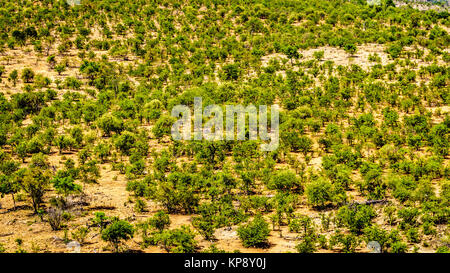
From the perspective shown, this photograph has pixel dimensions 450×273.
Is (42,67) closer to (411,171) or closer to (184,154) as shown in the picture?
(184,154)

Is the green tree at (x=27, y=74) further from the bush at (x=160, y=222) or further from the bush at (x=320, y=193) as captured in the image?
the bush at (x=320, y=193)

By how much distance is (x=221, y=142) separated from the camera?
29.2 meters

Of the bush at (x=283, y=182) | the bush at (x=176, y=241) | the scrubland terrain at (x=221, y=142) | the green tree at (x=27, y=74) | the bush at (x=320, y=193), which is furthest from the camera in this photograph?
the green tree at (x=27, y=74)

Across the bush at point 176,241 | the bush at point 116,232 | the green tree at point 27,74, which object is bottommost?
the bush at point 176,241

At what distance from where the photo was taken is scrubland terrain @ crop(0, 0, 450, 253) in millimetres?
18688

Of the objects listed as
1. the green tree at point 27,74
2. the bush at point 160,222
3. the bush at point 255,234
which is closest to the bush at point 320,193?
the bush at point 255,234

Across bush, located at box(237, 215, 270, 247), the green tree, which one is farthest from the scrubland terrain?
the green tree

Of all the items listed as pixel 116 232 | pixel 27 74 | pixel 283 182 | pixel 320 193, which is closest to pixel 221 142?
pixel 283 182

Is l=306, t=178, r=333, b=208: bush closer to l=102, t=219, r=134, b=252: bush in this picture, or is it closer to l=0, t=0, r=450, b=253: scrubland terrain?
l=0, t=0, r=450, b=253: scrubland terrain

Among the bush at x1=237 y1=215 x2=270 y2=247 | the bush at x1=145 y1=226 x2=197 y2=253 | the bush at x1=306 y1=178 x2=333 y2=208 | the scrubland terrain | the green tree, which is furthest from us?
the green tree

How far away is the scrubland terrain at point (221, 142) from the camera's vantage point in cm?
1869

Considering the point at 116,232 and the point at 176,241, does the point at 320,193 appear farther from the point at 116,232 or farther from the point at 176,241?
the point at 116,232

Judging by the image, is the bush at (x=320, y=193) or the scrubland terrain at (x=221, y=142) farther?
the bush at (x=320, y=193)
